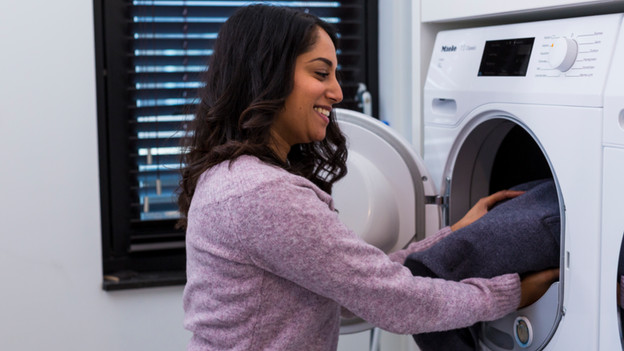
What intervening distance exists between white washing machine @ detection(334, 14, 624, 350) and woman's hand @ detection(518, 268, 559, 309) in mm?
22

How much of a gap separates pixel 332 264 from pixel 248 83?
352 mm

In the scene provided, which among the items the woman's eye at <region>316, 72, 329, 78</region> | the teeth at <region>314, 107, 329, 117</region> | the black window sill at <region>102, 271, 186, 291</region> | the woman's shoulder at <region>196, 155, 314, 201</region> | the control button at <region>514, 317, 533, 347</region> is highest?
the woman's eye at <region>316, 72, 329, 78</region>

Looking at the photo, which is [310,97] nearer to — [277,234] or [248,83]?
[248,83]

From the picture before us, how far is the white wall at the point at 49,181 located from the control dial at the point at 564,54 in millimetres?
994

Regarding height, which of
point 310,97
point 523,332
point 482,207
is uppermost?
point 310,97

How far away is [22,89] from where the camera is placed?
2145 millimetres

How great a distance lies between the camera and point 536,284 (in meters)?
1.40

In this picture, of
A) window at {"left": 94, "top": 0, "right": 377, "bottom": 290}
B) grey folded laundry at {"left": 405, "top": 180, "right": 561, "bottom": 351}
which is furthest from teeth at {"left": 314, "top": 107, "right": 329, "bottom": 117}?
window at {"left": 94, "top": 0, "right": 377, "bottom": 290}

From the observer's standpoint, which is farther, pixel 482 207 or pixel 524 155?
pixel 524 155

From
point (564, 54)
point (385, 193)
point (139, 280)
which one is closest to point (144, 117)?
point (139, 280)

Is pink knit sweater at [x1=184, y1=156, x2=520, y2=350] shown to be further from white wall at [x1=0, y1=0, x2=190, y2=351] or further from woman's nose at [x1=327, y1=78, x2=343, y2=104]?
white wall at [x1=0, y1=0, x2=190, y2=351]

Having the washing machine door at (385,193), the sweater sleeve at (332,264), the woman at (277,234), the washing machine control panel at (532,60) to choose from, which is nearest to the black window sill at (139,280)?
the washing machine door at (385,193)

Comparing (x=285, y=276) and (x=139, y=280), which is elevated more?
(x=285, y=276)

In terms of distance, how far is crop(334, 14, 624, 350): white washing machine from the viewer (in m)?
1.20
